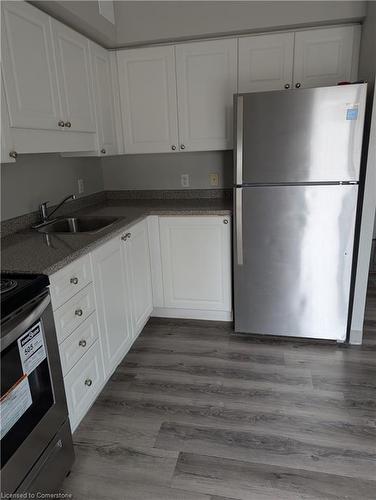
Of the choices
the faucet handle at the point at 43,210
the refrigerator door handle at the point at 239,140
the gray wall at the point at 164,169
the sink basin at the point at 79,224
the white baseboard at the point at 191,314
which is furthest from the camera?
the gray wall at the point at 164,169

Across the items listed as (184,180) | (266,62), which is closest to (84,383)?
(184,180)

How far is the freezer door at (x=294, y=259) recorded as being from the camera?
219cm

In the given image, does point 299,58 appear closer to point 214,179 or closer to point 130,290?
point 214,179

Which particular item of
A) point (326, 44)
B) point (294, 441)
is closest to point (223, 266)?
point (294, 441)

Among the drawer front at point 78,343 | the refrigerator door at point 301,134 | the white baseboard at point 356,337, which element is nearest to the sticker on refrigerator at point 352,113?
the refrigerator door at point 301,134

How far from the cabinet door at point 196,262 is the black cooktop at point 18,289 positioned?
1.34 metres

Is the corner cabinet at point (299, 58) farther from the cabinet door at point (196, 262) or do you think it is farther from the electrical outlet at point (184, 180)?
the cabinet door at point (196, 262)

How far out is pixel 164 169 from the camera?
3082 millimetres

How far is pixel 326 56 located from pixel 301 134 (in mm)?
723

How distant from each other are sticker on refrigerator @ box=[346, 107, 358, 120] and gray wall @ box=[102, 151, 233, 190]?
1.07 metres

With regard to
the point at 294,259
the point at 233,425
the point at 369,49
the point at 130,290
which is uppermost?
the point at 369,49

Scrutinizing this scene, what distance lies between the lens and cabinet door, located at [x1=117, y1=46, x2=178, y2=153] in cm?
259

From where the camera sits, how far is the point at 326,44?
7.69ft

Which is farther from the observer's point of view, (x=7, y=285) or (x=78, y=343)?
(x=78, y=343)
